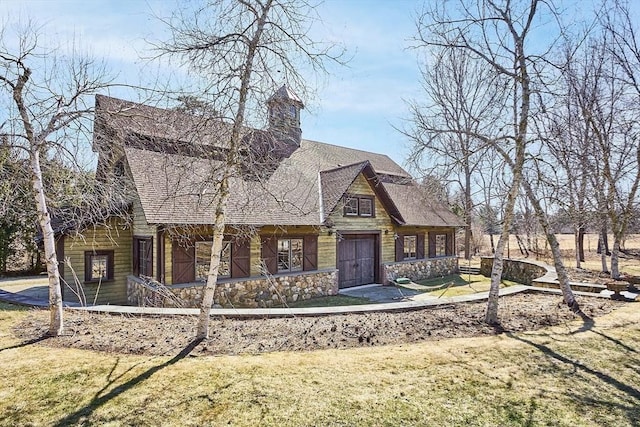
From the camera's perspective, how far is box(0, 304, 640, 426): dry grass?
383cm

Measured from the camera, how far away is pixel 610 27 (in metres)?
13.4

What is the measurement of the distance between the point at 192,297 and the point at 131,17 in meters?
7.57

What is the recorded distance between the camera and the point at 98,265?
12672 millimetres

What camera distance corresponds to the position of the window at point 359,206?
15.2 m

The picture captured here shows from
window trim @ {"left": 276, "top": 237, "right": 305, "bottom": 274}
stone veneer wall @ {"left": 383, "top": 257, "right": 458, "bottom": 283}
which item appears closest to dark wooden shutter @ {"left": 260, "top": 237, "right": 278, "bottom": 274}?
window trim @ {"left": 276, "top": 237, "right": 305, "bottom": 274}

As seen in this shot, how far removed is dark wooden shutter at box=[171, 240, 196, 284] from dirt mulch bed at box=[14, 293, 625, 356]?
316 cm

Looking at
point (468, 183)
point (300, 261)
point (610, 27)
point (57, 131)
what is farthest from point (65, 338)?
point (468, 183)

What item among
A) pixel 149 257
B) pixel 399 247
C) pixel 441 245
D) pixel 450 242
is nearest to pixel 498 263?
pixel 149 257

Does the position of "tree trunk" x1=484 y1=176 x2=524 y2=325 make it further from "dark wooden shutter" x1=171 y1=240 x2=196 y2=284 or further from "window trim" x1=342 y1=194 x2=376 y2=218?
"dark wooden shutter" x1=171 y1=240 x2=196 y2=284

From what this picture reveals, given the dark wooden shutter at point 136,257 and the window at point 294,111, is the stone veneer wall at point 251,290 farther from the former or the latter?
the window at point 294,111

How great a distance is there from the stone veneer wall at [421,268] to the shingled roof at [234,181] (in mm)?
1926

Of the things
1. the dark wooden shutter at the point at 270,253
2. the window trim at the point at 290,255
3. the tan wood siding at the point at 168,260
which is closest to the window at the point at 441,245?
the window trim at the point at 290,255

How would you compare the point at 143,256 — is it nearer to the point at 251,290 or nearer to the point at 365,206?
the point at 251,290

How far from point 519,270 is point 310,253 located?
34.1 feet
